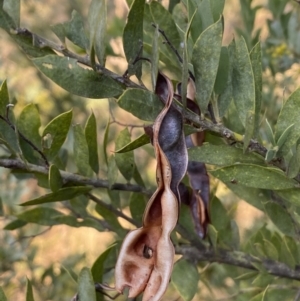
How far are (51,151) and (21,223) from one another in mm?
154

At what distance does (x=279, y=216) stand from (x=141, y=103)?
0.22m

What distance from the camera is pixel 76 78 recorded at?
1.27 feet

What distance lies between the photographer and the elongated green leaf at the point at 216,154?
0.40m

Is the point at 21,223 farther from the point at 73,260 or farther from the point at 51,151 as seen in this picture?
the point at 73,260

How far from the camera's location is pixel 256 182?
1.31 ft

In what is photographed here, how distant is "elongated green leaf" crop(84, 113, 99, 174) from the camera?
0.49 m

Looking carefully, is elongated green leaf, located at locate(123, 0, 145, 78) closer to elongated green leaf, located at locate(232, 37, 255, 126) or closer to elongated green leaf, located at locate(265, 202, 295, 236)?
elongated green leaf, located at locate(232, 37, 255, 126)

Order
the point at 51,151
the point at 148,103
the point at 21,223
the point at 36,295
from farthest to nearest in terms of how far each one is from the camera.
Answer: the point at 36,295
the point at 21,223
the point at 51,151
the point at 148,103

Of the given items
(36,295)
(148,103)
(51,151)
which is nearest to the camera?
(148,103)

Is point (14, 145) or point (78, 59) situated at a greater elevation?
point (78, 59)

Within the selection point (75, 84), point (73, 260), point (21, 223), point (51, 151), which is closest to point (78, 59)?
point (75, 84)

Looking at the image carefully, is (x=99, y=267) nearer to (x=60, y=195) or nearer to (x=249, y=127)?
(x=60, y=195)

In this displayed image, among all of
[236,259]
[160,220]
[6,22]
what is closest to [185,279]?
[236,259]

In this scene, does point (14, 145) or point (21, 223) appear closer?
point (14, 145)
